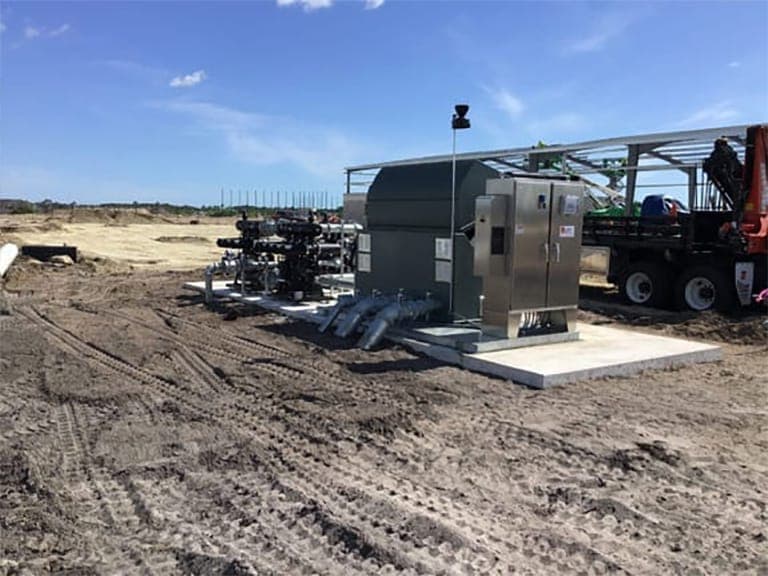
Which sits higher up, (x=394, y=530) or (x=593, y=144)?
(x=593, y=144)

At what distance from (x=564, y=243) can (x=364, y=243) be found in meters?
3.24

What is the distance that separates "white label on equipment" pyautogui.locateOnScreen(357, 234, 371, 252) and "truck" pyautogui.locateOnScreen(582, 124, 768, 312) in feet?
19.7

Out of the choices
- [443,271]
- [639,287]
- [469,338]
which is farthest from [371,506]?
[639,287]

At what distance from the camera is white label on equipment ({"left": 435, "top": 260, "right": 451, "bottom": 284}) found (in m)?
9.23

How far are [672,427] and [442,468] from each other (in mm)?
2196

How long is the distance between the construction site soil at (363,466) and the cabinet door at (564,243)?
1.46 m

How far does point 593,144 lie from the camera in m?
17.7

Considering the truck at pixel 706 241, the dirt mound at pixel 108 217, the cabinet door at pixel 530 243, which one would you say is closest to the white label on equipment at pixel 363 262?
the cabinet door at pixel 530 243

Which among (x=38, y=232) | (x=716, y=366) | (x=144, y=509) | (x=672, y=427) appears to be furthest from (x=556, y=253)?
(x=38, y=232)

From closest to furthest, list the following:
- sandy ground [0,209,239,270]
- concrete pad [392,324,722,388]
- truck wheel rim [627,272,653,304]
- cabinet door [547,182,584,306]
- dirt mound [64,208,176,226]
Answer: concrete pad [392,324,722,388] < cabinet door [547,182,584,306] < truck wheel rim [627,272,653,304] < sandy ground [0,209,239,270] < dirt mound [64,208,176,226]

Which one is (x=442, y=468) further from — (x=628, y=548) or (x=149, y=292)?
(x=149, y=292)

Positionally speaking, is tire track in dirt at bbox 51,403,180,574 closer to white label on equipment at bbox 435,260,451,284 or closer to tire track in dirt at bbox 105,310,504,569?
tire track in dirt at bbox 105,310,504,569

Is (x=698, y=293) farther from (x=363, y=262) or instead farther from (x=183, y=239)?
(x=183, y=239)

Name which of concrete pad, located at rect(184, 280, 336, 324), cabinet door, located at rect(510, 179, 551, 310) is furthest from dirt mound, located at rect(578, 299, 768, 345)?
concrete pad, located at rect(184, 280, 336, 324)
